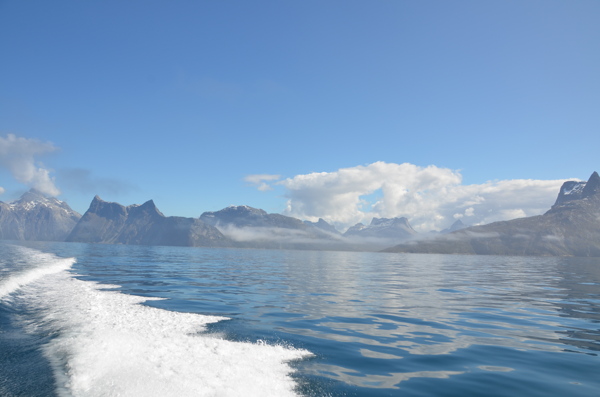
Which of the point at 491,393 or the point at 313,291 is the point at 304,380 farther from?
the point at 313,291

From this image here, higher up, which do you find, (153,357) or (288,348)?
(153,357)

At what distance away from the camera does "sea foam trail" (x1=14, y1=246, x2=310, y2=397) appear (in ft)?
33.3

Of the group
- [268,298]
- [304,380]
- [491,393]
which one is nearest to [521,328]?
[491,393]

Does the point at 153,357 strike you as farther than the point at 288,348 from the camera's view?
No

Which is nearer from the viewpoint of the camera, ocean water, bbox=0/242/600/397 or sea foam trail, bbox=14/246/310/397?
sea foam trail, bbox=14/246/310/397

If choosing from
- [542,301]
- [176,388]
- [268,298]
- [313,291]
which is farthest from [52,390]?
[542,301]

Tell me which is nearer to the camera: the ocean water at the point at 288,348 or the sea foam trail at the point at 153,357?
the sea foam trail at the point at 153,357

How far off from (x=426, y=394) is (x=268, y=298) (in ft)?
67.8

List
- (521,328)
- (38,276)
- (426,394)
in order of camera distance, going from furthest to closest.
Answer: (38,276)
(521,328)
(426,394)

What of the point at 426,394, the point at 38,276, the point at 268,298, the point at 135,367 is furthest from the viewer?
the point at 38,276

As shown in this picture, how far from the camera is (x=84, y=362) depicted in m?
11.9

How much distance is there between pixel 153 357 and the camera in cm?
1270

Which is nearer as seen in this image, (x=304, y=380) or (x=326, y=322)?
(x=304, y=380)

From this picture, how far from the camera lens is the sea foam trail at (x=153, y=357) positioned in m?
10.2
